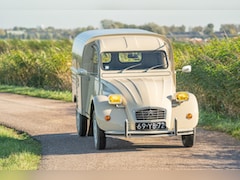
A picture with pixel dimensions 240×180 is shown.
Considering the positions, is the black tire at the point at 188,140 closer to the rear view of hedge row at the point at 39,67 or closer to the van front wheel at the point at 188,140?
the van front wheel at the point at 188,140

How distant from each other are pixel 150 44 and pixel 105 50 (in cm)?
57

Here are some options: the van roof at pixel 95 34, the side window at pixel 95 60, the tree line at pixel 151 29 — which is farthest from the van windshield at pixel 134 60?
the tree line at pixel 151 29

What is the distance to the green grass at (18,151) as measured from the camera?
29.0ft

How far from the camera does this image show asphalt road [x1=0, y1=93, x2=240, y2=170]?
9.08m

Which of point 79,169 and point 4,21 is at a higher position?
point 4,21

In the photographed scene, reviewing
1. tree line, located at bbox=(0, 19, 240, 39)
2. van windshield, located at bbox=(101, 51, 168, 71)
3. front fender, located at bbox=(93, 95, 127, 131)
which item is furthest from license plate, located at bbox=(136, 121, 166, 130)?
tree line, located at bbox=(0, 19, 240, 39)

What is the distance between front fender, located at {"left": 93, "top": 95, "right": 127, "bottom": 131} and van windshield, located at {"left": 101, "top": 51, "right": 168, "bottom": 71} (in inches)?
34.5

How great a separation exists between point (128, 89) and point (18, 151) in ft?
4.78

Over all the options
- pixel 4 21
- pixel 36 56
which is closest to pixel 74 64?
pixel 4 21

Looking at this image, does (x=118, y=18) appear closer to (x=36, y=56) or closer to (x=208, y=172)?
(x=208, y=172)

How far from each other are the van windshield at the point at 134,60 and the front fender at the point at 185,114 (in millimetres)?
868

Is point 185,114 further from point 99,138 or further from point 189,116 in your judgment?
point 99,138

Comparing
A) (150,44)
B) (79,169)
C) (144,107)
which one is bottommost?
(79,169)

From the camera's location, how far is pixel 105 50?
420 inches
